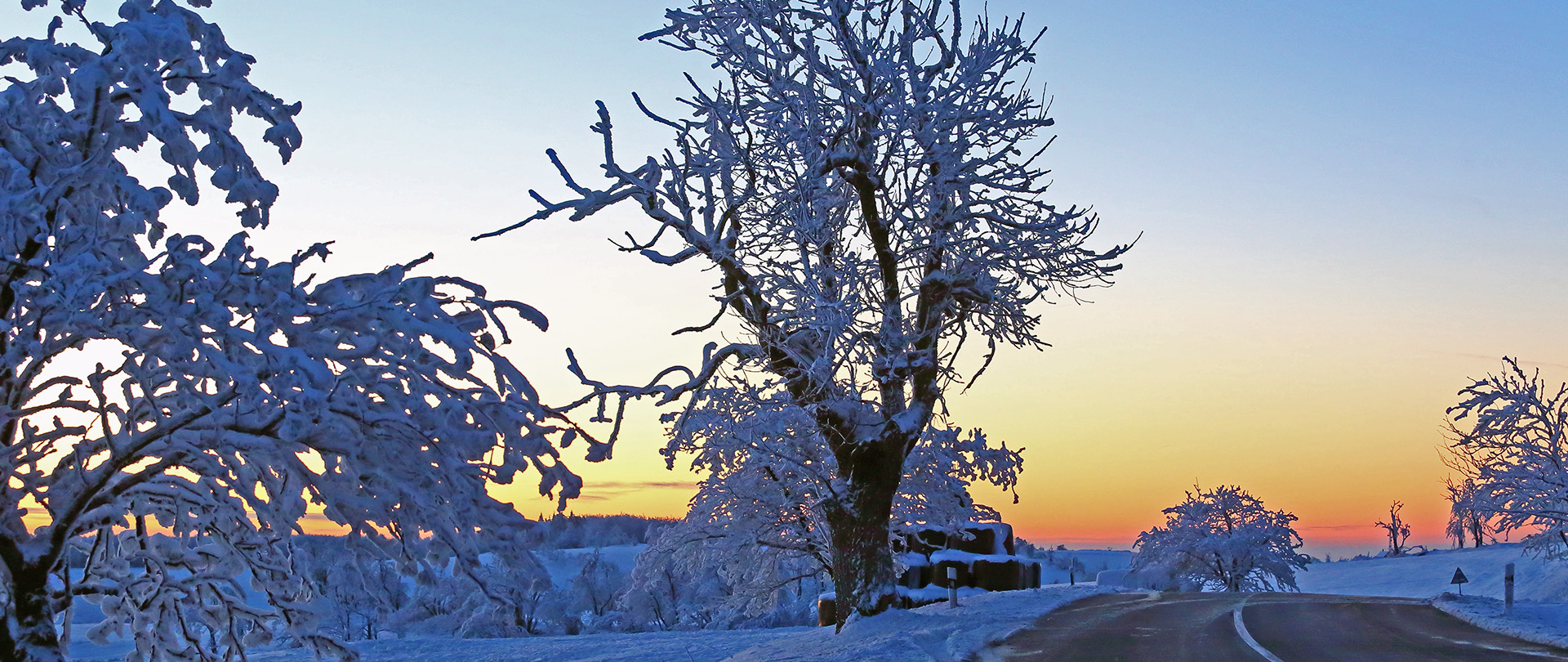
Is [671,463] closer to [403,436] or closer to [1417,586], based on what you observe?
[403,436]

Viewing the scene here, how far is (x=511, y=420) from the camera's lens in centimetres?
597

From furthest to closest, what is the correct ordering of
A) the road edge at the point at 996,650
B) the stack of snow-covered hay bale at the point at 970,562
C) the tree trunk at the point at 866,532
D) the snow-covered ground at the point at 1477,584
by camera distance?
the stack of snow-covered hay bale at the point at 970,562
the snow-covered ground at the point at 1477,584
the tree trunk at the point at 866,532
the road edge at the point at 996,650

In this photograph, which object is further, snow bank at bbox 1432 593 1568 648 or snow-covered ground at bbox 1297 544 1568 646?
snow-covered ground at bbox 1297 544 1568 646

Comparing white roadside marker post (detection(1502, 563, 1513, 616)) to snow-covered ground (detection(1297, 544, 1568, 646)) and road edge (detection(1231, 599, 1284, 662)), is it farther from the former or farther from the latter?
road edge (detection(1231, 599, 1284, 662))

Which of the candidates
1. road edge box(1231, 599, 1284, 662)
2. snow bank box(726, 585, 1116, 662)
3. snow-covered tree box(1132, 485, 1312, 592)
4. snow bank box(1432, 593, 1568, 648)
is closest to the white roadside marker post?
snow bank box(1432, 593, 1568, 648)

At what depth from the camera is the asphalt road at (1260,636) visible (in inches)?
482

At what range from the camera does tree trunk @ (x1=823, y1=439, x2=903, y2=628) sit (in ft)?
48.7

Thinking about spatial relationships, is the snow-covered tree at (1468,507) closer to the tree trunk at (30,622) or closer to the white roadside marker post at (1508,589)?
the white roadside marker post at (1508,589)

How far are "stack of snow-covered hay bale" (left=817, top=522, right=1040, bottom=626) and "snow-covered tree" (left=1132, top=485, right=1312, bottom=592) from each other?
11783mm

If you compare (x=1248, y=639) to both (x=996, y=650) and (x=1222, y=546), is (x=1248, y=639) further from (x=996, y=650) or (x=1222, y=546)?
(x=1222, y=546)

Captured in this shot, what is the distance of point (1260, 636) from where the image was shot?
14531 millimetres

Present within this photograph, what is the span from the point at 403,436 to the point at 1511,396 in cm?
2478

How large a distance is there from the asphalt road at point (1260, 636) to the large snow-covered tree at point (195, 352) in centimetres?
777

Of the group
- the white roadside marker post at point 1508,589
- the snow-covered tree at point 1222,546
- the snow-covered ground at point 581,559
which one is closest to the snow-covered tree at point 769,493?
the white roadside marker post at point 1508,589
